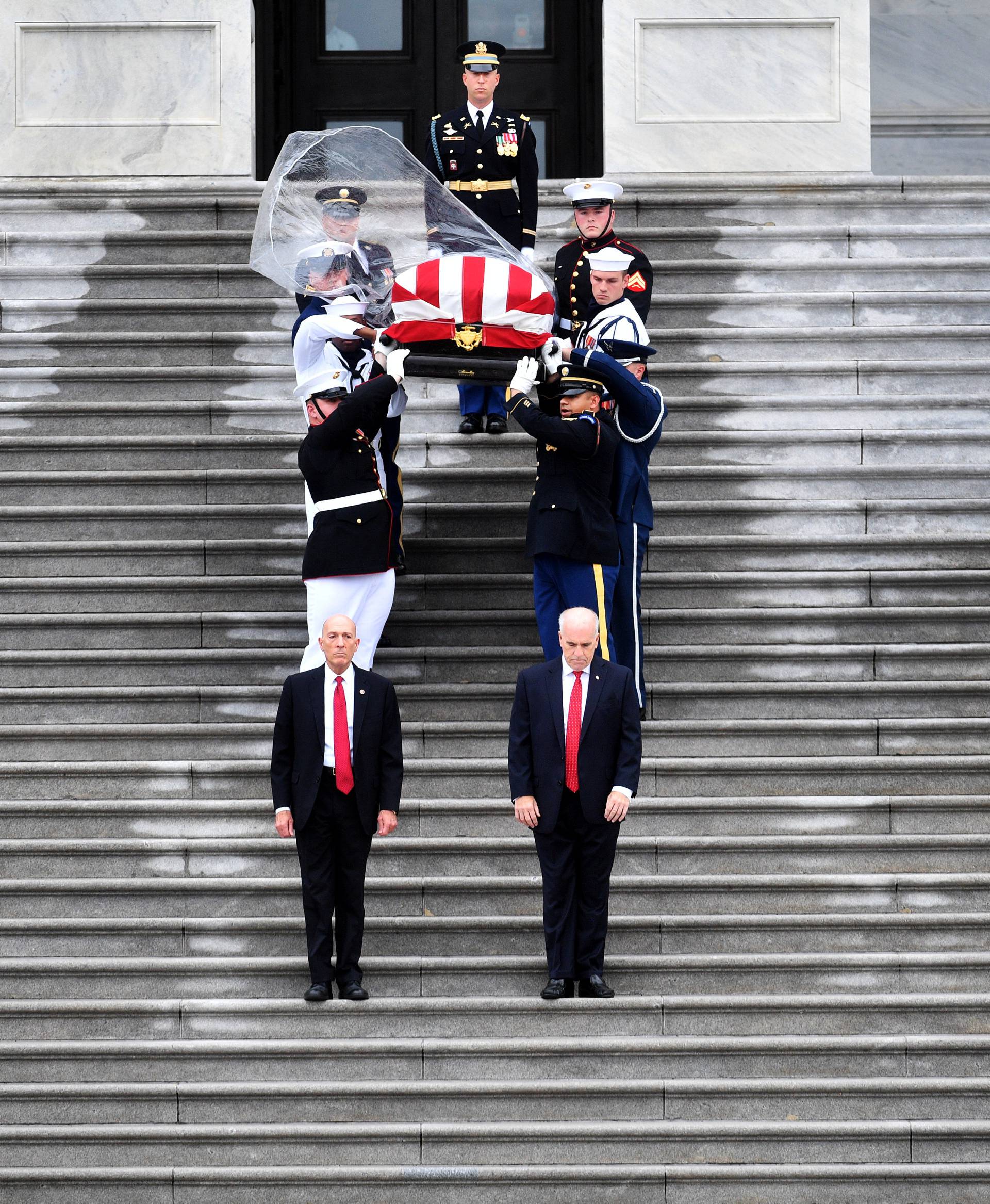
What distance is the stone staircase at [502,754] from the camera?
7441mm

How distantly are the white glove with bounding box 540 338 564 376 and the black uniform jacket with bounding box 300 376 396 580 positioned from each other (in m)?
0.71

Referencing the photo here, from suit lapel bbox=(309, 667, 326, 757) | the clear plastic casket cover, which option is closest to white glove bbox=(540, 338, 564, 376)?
the clear plastic casket cover

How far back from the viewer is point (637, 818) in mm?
8789

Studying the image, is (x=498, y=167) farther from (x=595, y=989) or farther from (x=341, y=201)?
(x=595, y=989)

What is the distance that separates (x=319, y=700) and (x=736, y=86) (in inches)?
306

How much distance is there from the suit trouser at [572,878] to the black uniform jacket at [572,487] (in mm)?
1521

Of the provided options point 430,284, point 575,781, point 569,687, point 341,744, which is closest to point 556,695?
point 569,687

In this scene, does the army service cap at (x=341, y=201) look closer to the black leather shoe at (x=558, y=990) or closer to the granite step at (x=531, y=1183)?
the black leather shoe at (x=558, y=990)

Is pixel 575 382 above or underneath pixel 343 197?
underneath

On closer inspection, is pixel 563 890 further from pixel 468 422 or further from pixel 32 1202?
pixel 468 422

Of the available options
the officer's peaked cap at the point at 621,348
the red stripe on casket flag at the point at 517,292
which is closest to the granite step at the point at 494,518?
the officer's peaked cap at the point at 621,348

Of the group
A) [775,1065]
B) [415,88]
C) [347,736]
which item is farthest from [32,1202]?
[415,88]

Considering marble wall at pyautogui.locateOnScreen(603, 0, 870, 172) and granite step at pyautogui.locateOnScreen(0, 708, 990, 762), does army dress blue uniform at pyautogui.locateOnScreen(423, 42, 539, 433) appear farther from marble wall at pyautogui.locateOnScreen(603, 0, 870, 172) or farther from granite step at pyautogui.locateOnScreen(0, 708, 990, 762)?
granite step at pyautogui.locateOnScreen(0, 708, 990, 762)

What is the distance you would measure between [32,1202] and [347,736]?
2.19 metres
